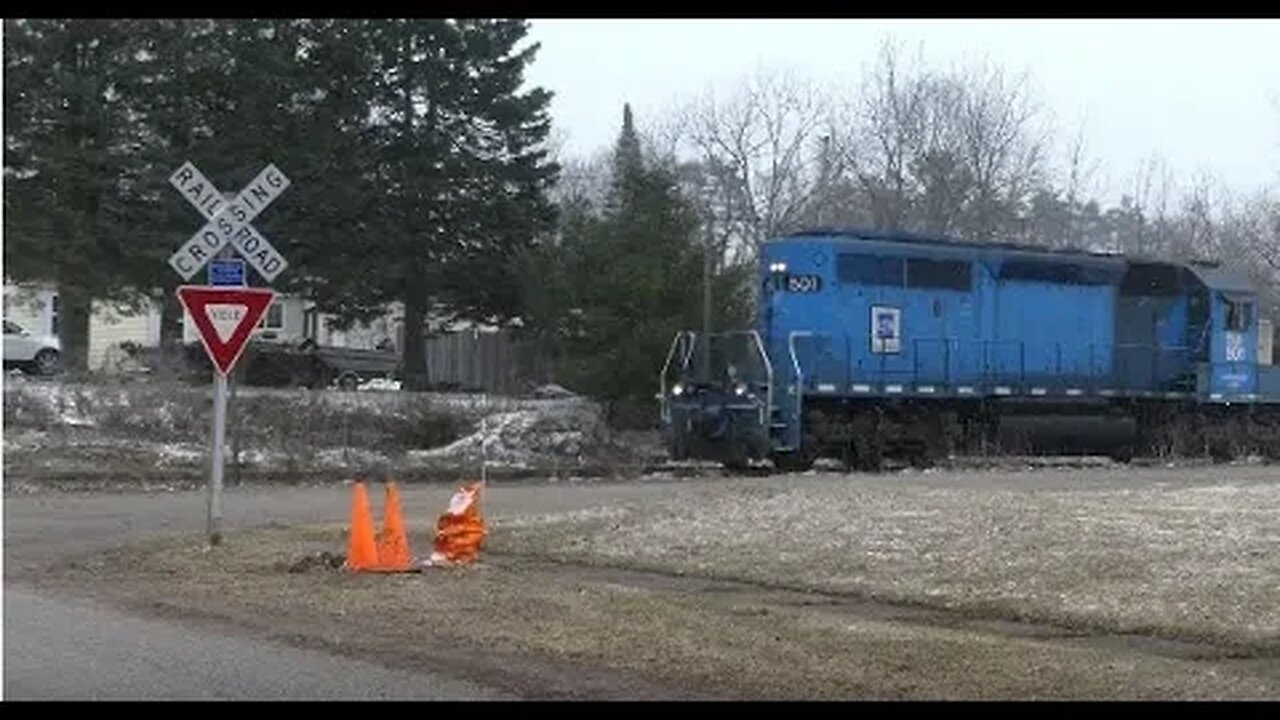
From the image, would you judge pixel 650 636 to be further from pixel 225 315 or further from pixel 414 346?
pixel 414 346

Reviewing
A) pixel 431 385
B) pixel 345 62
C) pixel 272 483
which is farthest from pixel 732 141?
pixel 345 62

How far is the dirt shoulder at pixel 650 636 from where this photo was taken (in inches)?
375

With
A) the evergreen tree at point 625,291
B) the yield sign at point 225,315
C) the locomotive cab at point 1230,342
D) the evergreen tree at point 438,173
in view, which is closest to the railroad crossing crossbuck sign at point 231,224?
the yield sign at point 225,315

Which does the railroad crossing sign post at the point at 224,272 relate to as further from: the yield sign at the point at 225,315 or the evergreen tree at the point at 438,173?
the evergreen tree at the point at 438,173

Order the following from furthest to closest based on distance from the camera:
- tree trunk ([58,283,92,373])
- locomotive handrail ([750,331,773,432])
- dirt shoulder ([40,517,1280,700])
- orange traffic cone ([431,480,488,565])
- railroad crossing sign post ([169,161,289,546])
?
locomotive handrail ([750,331,773,432]) < tree trunk ([58,283,92,373]) < railroad crossing sign post ([169,161,289,546]) < orange traffic cone ([431,480,488,565]) < dirt shoulder ([40,517,1280,700])

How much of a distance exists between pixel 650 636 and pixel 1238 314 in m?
28.5

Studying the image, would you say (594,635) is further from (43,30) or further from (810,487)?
(810,487)

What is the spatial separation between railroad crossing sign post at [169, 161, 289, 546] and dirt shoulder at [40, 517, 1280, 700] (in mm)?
2213

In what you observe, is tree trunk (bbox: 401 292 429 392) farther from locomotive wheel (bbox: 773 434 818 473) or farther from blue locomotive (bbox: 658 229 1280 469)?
locomotive wheel (bbox: 773 434 818 473)

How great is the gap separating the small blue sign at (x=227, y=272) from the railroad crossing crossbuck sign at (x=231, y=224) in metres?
0.29

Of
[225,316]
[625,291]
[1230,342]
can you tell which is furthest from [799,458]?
[225,316]

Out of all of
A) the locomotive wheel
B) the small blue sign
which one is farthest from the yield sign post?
the locomotive wheel

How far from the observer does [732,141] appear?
6278cm

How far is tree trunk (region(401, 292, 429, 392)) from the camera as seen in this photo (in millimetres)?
27891
